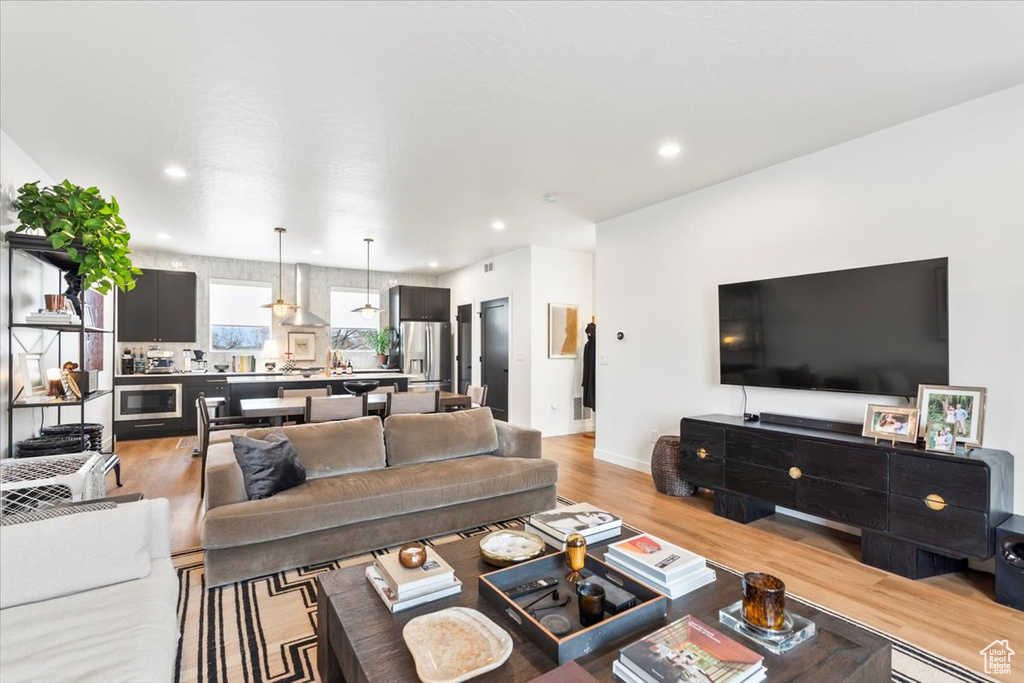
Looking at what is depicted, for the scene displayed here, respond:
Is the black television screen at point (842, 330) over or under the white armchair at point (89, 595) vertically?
over

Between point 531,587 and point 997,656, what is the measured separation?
2.06m

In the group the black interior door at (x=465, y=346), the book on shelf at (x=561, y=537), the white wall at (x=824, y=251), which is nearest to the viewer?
the book on shelf at (x=561, y=537)

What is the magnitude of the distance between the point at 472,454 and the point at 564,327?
3.47m

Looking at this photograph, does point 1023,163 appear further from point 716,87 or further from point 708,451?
point 708,451

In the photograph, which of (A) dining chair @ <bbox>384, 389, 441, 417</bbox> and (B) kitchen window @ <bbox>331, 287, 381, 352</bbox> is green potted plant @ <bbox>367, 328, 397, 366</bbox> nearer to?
(B) kitchen window @ <bbox>331, 287, 381, 352</bbox>

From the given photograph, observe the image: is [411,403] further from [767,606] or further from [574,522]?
[767,606]

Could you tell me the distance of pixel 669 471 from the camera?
4.12m

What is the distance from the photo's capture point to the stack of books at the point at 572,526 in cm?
208

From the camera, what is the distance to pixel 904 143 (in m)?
3.08

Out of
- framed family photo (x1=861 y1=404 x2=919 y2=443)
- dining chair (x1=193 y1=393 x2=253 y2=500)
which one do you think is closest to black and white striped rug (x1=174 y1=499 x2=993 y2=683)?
dining chair (x1=193 y1=393 x2=253 y2=500)

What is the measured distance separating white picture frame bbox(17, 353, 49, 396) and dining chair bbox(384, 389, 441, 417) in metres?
2.38

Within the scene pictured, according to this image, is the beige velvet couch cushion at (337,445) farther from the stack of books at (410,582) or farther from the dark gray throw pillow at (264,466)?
the stack of books at (410,582)

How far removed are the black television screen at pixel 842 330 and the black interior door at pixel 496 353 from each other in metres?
3.71

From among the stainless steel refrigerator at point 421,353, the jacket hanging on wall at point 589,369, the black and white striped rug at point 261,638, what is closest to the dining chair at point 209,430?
the black and white striped rug at point 261,638
